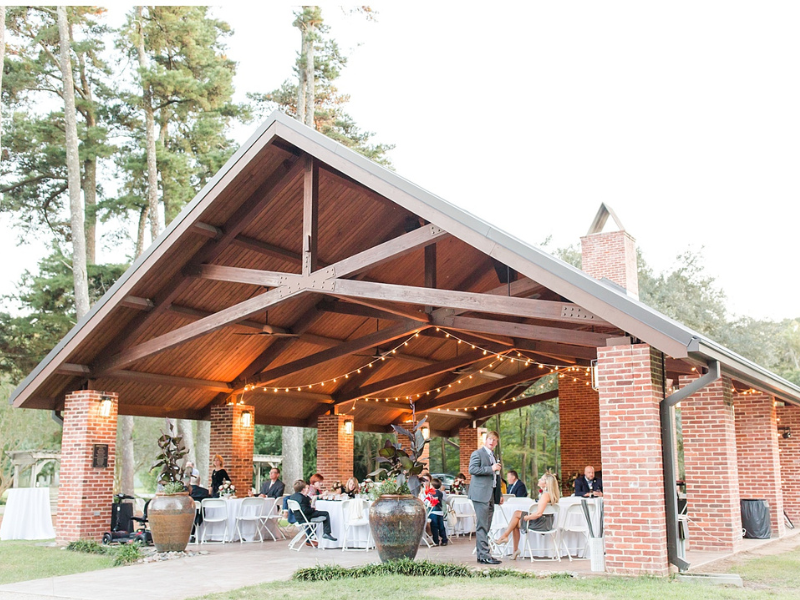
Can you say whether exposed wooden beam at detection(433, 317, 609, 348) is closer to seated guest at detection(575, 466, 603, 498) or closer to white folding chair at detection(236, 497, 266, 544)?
seated guest at detection(575, 466, 603, 498)

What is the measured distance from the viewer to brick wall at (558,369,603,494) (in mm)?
17703

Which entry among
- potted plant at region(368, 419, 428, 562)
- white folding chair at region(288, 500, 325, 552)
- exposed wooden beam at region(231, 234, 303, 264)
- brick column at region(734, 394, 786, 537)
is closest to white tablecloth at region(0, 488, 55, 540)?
white folding chair at region(288, 500, 325, 552)

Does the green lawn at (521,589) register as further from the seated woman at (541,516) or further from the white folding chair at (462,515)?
the white folding chair at (462,515)

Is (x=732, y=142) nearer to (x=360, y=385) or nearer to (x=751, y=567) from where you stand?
(x=360, y=385)

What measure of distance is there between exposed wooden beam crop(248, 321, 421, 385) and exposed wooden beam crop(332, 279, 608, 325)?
7.77 feet

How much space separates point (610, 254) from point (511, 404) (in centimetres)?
686

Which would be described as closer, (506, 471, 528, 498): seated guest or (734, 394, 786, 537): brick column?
(506, 471, 528, 498): seated guest

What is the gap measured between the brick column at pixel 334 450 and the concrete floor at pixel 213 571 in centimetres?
542

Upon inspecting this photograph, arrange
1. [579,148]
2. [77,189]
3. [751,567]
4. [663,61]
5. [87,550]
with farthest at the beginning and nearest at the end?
[579,148], [663,61], [77,189], [87,550], [751,567]

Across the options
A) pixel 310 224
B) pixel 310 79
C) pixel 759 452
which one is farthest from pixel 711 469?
pixel 310 79

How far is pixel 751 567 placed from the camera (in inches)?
325

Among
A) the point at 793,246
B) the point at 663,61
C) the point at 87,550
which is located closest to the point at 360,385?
the point at 87,550

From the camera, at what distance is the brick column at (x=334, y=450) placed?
16406mm

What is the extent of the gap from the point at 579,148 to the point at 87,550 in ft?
114
